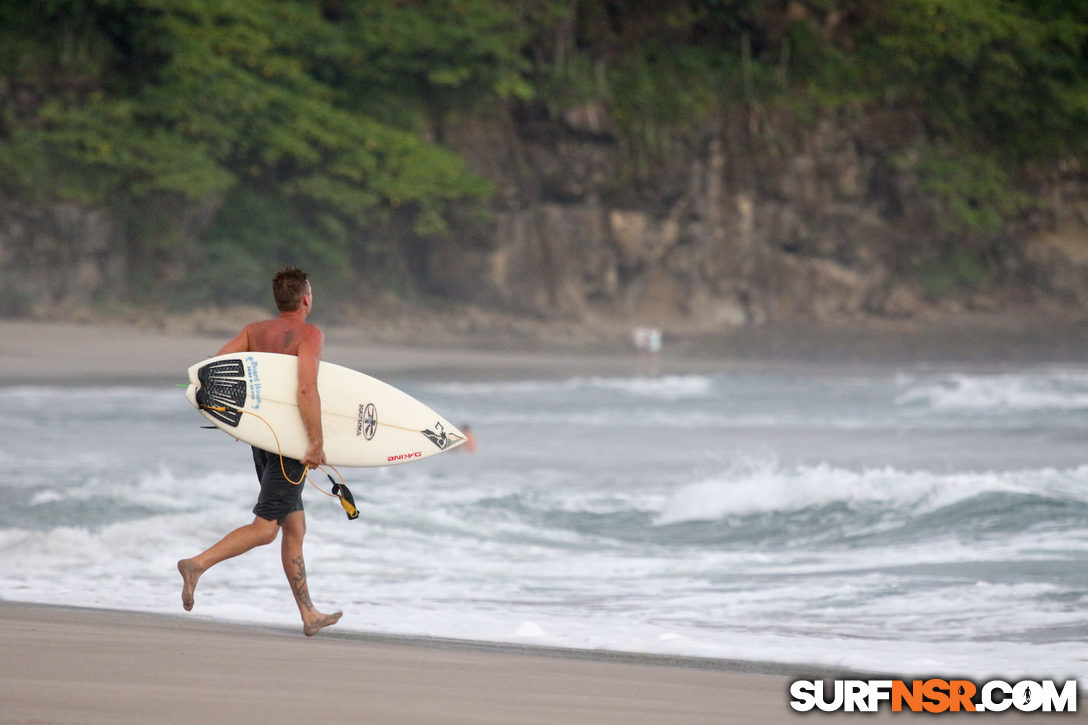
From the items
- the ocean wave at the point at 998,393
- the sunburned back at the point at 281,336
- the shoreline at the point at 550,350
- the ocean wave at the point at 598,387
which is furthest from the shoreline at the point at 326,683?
the shoreline at the point at 550,350

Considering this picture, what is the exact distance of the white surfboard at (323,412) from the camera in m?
3.73

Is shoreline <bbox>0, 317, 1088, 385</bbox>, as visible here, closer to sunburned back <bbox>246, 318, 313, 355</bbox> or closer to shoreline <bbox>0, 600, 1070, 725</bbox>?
sunburned back <bbox>246, 318, 313, 355</bbox>

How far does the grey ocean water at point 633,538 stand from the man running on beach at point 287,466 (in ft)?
2.38

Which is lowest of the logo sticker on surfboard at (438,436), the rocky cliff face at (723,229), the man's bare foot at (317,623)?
the man's bare foot at (317,623)

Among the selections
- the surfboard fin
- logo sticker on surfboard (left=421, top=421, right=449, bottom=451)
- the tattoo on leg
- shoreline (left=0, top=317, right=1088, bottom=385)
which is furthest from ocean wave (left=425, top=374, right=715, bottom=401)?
the tattoo on leg

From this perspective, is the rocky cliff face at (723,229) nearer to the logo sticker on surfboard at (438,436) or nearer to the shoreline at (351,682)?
the logo sticker on surfboard at (438,436)

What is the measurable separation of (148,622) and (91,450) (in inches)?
267

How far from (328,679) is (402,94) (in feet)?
86.0

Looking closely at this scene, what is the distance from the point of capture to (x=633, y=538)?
272 inches

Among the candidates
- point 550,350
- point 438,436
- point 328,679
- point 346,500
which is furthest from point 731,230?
point 328,679

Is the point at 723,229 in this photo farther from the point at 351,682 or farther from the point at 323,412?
the point at 351,682

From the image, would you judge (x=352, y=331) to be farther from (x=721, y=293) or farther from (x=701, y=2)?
(x=701, y=2)

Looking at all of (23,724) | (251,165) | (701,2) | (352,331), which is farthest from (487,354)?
(23,724)

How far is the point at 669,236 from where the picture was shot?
30297mm
